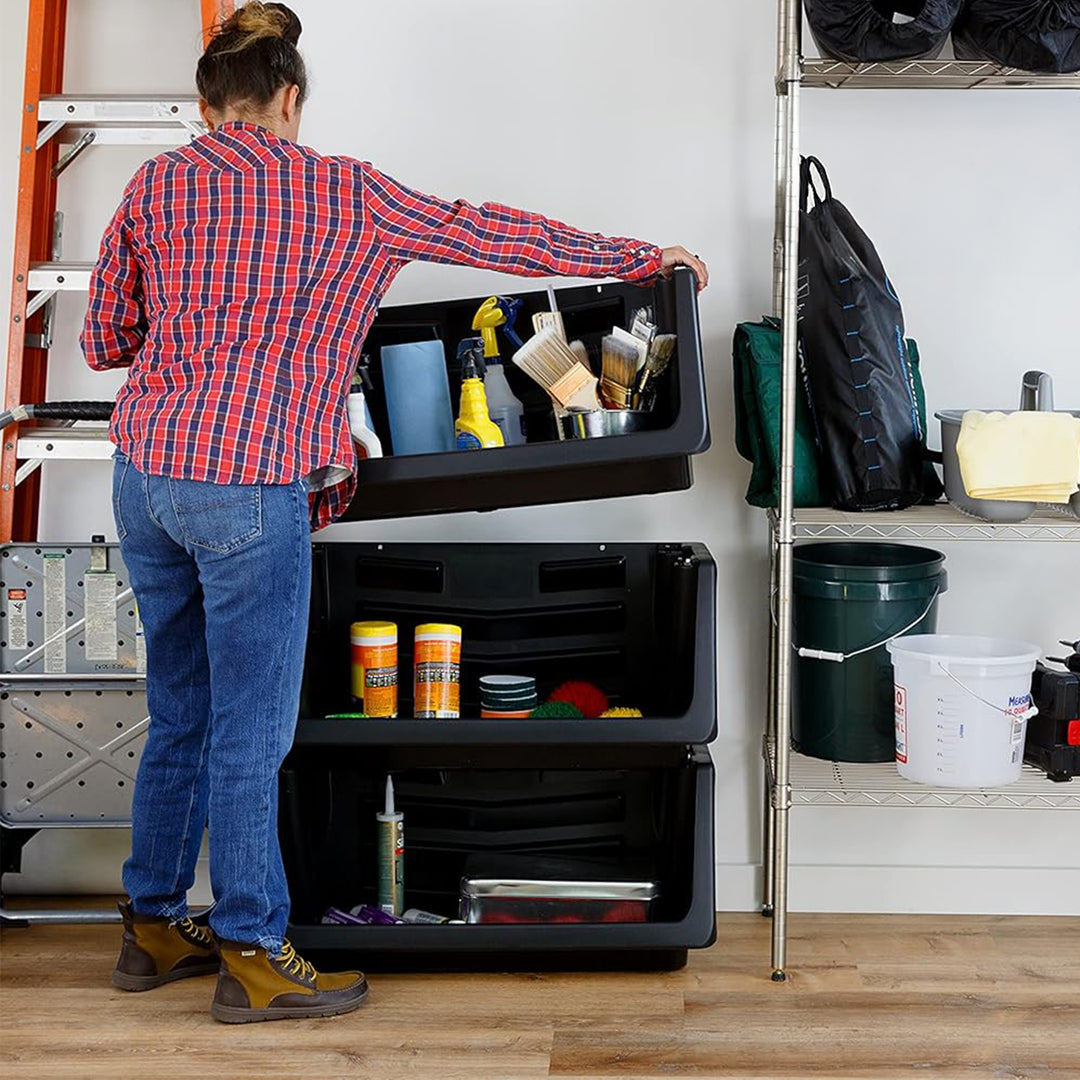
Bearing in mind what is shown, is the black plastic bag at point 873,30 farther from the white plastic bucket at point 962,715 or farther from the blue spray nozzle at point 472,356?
the white plastic bucket at point 962,715

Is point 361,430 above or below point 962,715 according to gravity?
above

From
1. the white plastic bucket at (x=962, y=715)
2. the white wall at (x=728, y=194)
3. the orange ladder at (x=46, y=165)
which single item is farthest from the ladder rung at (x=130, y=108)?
the white plastic bucket at (x=962, y=715)

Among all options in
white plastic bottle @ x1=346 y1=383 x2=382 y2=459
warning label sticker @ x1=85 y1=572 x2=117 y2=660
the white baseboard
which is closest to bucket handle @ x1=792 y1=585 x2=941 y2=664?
the white baseboard

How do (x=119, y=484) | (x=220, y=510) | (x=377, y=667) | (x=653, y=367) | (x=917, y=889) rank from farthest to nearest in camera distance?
(x=917, y=889)
(x=377, y=667)
(x=653, y=367)
(x=119, y=484)
(x=220, y=510)

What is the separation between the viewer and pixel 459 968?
235 centimetres

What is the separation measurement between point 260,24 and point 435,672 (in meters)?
1.06

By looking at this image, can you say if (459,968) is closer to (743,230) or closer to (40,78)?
(743,230)

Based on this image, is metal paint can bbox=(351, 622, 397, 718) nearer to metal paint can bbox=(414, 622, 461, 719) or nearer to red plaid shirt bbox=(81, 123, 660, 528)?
metal paint can bbox=(414, 622, 461, 719)

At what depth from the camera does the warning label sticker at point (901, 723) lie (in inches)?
91.3

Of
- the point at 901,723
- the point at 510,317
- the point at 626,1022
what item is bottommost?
the point at 626,1022

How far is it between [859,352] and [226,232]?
3.42 feet

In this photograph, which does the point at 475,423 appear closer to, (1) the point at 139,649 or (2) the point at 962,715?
(1) the point at 139,649

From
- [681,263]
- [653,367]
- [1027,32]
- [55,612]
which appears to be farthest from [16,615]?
[1027,32]

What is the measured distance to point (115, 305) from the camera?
213 centimetres
